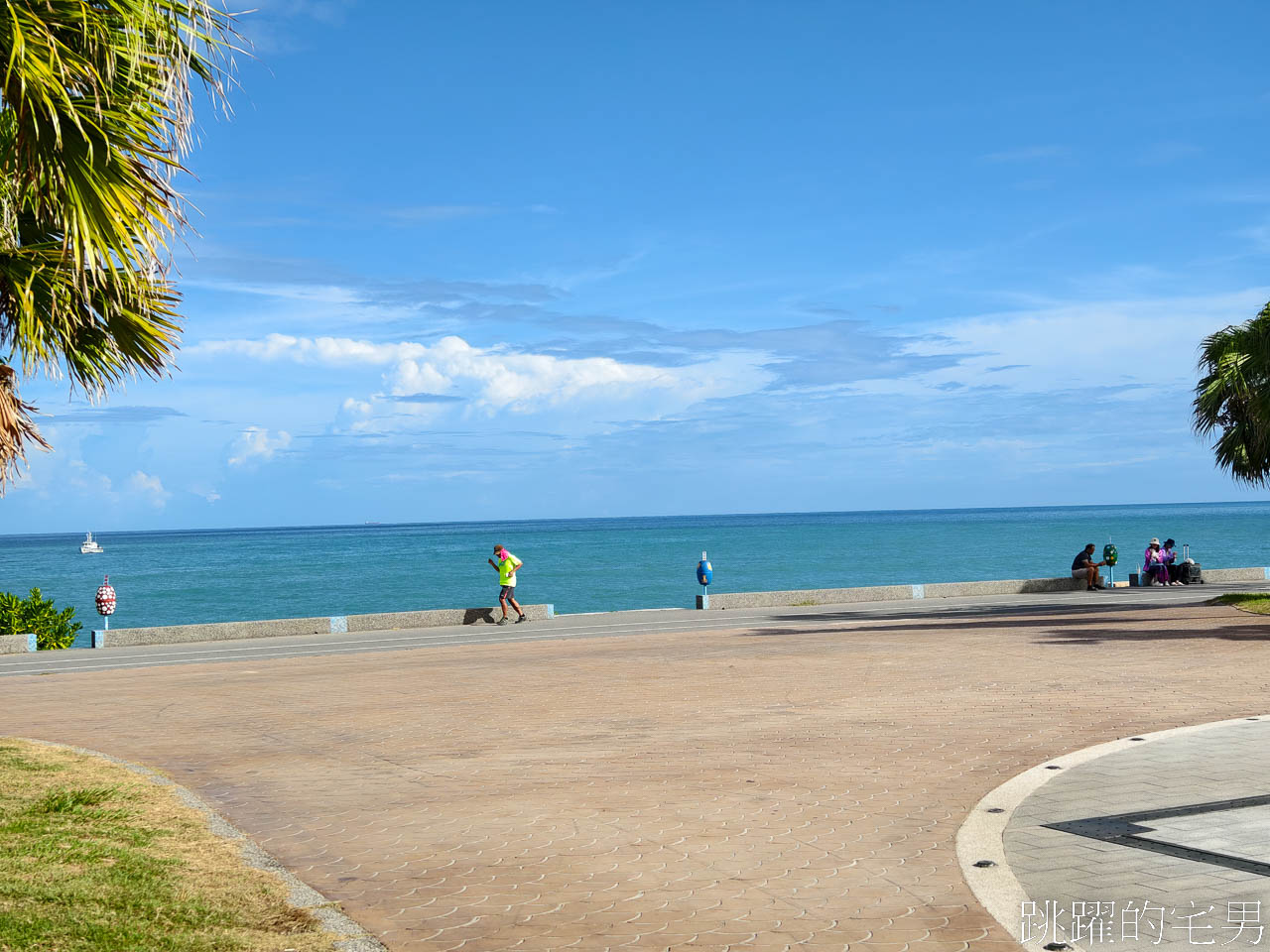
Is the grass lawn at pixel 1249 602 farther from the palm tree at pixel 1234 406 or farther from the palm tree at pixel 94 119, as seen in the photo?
the palm tree at pixel 94 119

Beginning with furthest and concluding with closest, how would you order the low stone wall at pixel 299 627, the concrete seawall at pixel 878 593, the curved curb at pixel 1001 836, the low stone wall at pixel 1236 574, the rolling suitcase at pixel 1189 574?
the low stone wall at pixel 1236 574 → the rolling suitcase at pixel 1189 574 → the concrete seawall at pixel 878 593 → the low stone wall at pixel 299 627 → the curved curb at pixel 1001 836

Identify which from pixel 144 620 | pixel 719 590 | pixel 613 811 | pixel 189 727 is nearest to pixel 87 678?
pixel 189 727

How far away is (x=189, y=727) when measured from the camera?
11.5m

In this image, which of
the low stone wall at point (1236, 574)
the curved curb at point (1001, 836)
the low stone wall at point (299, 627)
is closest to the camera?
the curved curb at point (1001, 836)

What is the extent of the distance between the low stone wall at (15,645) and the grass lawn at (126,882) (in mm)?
15774

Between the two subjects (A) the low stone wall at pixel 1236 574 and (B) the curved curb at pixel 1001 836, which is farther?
(A) the low stone wall at pixel 1236 574

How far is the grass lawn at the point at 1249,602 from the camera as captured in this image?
2188cm

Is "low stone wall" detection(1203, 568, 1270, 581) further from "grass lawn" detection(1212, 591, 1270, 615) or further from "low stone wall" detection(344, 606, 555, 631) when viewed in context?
"low stone wall" detection(344, 606, 555, 631)

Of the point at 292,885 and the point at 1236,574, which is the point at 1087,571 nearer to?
the point at 1236,574

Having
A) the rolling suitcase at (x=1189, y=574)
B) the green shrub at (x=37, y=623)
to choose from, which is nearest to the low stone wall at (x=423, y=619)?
the green shrub at (x=37, y=623)

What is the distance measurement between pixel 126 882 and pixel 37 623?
20241mm

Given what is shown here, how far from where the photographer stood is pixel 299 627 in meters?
25.2

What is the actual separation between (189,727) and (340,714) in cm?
145

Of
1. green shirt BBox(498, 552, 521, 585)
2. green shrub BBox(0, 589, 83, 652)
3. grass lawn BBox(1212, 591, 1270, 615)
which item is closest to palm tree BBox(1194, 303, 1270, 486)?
grass lawn BBox(1212, 591, 1270, 615)
